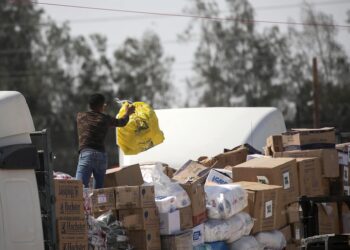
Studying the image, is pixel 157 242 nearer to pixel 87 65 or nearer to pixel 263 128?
pixel 263 128

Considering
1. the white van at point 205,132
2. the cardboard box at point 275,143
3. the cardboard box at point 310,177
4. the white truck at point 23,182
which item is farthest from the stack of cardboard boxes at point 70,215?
the white van at point 205,132

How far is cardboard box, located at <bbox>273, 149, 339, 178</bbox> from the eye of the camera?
11766 mm

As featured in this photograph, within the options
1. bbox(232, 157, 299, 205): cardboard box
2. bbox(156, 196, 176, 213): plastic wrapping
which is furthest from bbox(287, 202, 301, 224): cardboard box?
bbox(156, 196, 176, 213): plastic wrapping

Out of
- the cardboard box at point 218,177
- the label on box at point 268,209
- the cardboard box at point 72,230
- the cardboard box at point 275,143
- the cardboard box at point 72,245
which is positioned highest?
the cardboard box at point 275,143

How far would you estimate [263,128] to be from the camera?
1396 cm

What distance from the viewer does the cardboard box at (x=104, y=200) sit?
943 centimetres

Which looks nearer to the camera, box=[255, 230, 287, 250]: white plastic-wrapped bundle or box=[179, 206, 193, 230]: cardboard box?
box=[179, 206, 193, 230]: cardboard box

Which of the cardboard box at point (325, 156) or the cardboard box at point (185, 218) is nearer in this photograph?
the cardboard box at point (185, 218)

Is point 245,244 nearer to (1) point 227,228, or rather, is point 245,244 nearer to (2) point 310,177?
(1) point 227,228

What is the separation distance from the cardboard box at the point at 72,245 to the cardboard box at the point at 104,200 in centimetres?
110

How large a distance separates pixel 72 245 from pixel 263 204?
297 cm

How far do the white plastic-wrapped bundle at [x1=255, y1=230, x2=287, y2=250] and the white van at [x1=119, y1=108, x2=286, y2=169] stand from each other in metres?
3.14

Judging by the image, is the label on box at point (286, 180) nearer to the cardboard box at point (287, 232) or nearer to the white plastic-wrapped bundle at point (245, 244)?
the cardboard box at point (287, 232)

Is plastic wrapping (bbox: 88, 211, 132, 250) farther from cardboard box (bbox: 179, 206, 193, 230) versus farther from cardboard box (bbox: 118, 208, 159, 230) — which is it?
cardboard box (bbox: 179, 206, 193, 230)
